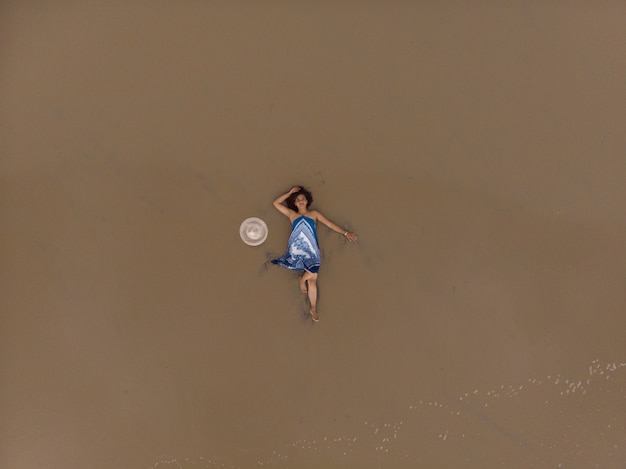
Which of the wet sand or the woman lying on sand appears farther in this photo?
the wet sand

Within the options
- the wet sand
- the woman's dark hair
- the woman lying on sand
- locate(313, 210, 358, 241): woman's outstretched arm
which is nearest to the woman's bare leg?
the woman lying on sand

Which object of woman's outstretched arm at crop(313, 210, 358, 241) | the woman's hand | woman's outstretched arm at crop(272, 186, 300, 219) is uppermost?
woman's outstretched arm at crop(272, 186, 300, 219)

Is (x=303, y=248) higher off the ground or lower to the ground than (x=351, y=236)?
lower

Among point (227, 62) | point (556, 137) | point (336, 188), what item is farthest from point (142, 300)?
point (556, 137)

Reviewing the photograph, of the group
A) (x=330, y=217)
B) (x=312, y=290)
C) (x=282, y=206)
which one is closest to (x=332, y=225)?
(x=330, y=217)

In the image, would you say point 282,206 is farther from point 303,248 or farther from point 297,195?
point 303,248

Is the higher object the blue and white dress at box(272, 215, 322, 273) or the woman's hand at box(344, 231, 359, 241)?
the woman's hand at box(344, 231, 359, 241)

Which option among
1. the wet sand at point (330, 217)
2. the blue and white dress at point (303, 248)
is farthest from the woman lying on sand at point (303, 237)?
the wet sand at point (330, 217)

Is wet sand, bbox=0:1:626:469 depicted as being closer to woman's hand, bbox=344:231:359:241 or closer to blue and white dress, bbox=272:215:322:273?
woman's hand, bbox=344:231:359:241
